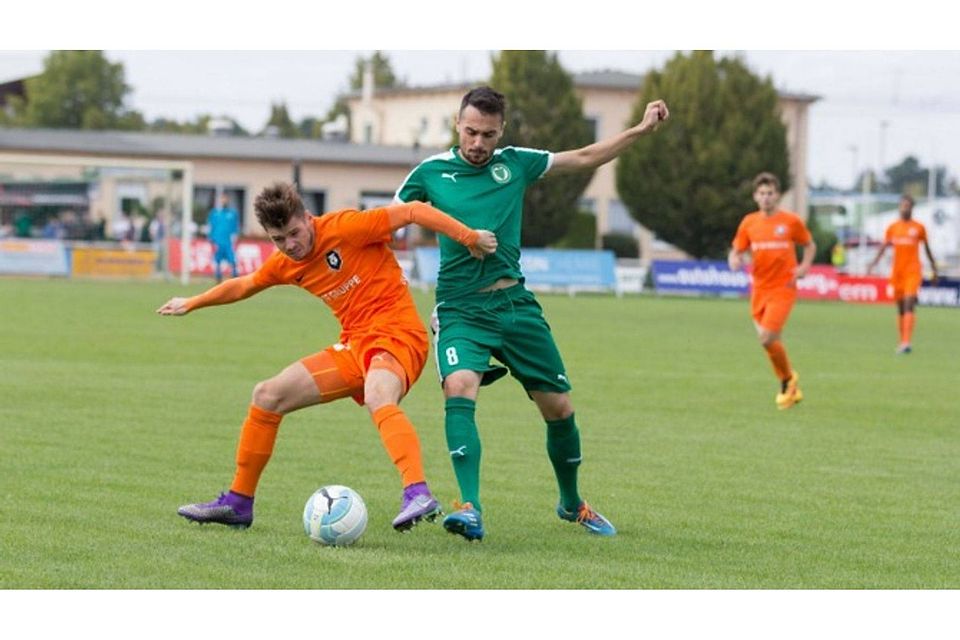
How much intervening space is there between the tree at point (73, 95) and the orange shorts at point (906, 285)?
229 ft

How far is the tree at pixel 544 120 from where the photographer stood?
2414 inches

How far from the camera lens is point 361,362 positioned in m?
8.41

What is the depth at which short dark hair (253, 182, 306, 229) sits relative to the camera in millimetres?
8039

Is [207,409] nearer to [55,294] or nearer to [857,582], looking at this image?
[857,582]

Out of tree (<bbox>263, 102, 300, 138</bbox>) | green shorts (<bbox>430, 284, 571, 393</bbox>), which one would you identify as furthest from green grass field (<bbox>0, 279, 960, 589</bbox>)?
tree (<bbox>263, 102, 300, 138</bbox>)

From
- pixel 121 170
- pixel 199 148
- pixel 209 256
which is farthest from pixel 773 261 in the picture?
pixel 199 148

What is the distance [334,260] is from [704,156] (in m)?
52.9

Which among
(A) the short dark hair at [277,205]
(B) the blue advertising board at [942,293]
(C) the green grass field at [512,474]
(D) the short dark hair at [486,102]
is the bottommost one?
(B) the blue advertising board at [942,293]

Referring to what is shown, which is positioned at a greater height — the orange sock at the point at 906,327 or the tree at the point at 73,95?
the tree at the point at 73,95

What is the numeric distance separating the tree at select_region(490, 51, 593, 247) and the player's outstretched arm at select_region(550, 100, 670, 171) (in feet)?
172

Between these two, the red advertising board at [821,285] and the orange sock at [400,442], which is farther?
the red advertising board at [821,285]

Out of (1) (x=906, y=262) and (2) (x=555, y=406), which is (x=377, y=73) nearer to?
(1) (x=906, y=262)

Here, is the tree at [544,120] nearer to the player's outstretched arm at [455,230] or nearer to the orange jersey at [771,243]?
the orange jersey at [771,243]

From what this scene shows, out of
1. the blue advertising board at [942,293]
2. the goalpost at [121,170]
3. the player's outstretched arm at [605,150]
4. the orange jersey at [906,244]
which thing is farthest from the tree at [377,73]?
the player's outstretched arm at [605,150]
